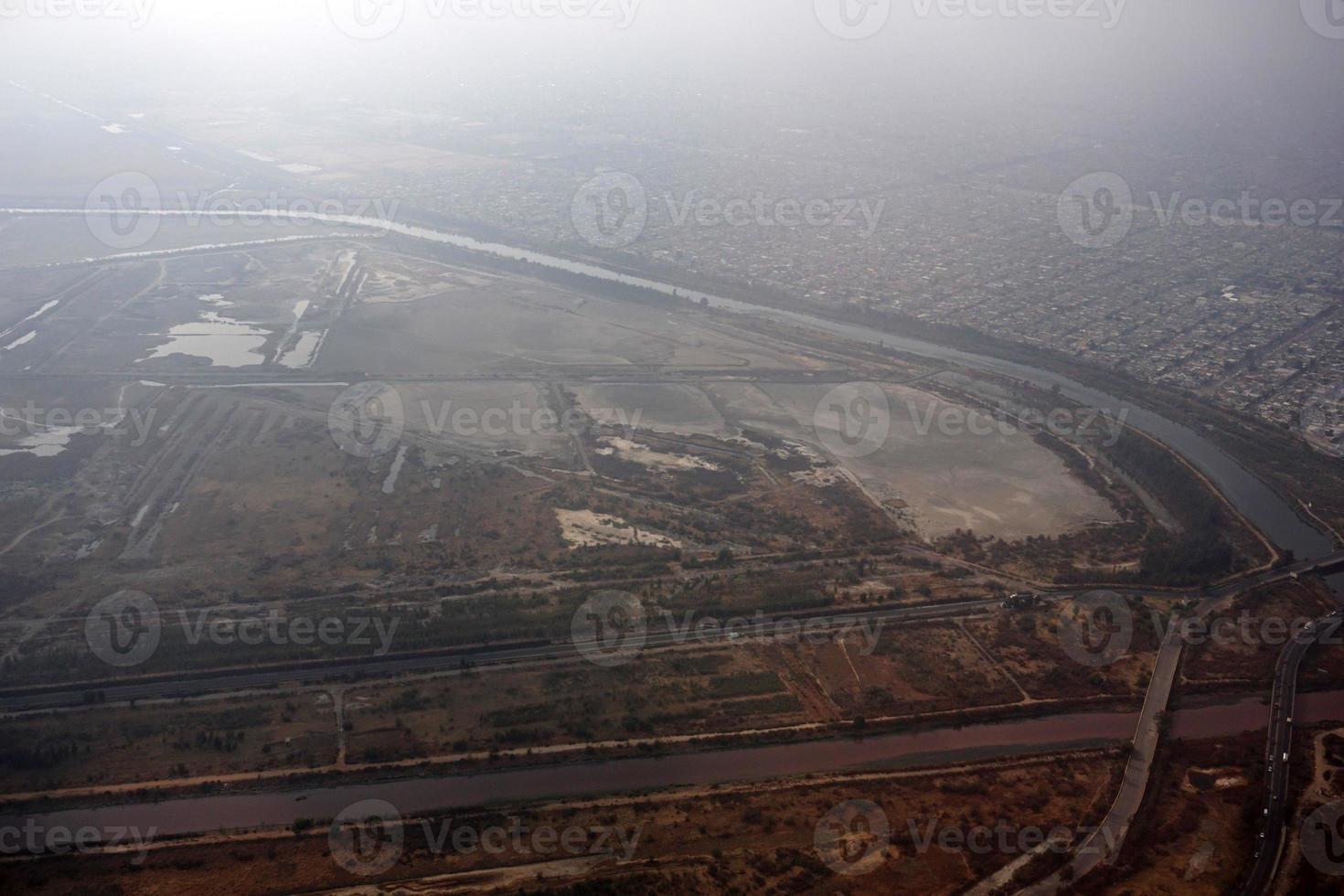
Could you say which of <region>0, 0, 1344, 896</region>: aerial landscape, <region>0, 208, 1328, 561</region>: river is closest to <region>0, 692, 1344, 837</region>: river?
<region>0, 0, 1344, 896</region>: aerial landscape

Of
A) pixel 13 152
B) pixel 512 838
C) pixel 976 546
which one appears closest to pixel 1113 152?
pixel 976 546

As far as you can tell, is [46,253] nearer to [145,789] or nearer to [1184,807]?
[145,789]

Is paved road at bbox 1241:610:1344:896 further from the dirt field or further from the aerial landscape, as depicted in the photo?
the dirt field

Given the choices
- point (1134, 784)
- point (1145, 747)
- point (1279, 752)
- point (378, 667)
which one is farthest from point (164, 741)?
point (1279, 752)

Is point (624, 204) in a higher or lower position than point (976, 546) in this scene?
higher

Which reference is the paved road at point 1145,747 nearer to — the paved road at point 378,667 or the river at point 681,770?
the river at point 681,770

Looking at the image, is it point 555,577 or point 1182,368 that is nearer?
point 555,577

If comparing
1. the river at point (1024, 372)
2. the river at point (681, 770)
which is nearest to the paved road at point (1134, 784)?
the river at point (681, 770)
